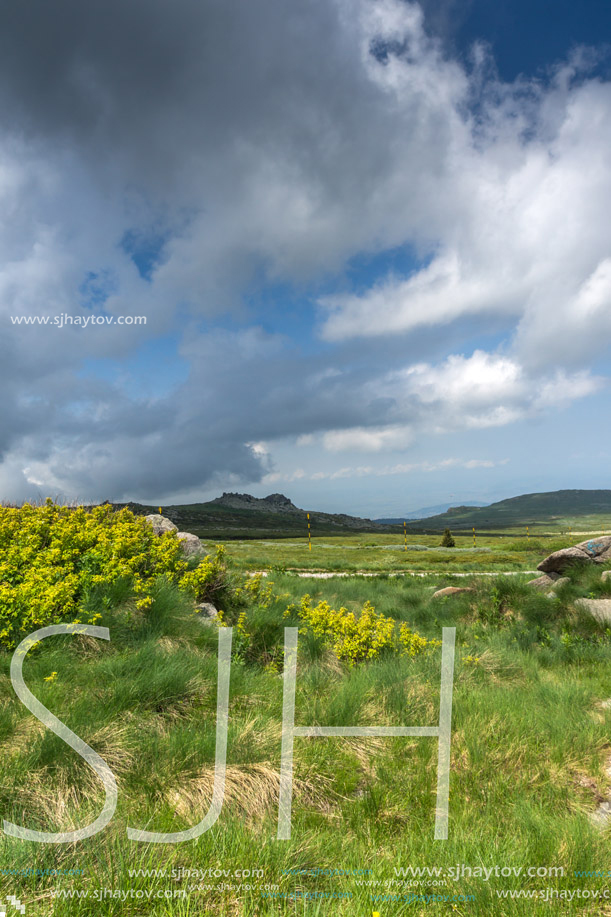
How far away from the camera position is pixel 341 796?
12.1 feet

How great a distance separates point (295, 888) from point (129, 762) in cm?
166

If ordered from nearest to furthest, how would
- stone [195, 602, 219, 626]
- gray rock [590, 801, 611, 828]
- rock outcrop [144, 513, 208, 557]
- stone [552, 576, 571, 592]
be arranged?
gray rock [590, 801, 611, 828], stone [195, 602, 219, 626], stone [552, 576, 571, 592], rock outcrop [144, 513, 208, 557]

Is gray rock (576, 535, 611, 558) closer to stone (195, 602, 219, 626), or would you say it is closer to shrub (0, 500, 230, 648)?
shrub (0, 500, 230, 648)

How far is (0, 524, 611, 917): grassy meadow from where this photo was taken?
2.54m

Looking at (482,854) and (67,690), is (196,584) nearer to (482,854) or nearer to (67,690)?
(67,690)

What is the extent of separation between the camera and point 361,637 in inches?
265

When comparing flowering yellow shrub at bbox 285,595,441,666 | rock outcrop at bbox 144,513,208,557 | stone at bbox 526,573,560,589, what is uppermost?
rock outcrop at bbox 144,513,208,557

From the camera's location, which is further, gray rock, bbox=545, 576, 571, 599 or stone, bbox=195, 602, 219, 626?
gray rock, bbox=545, 576, 571, 599

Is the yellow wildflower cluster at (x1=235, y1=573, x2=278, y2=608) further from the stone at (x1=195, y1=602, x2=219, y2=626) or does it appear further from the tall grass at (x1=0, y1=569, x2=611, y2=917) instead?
the tall grass at (x1=0, y1=569, x2=611, y2=917)

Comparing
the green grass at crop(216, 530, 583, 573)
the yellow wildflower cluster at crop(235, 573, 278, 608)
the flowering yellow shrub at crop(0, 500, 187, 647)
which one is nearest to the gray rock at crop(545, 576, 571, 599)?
the yellow wildflower cluster at crop(235, 573, 278, 608)

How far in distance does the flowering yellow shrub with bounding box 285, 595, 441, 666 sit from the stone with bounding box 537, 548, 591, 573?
1003 centimetres

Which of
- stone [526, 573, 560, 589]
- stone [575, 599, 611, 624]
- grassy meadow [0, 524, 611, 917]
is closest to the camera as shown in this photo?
grassy meadow [0, 524, 611, 917]

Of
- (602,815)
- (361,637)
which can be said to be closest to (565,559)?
(361,637)

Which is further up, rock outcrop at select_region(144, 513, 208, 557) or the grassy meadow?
rock outcrop at select_region(144, 513, 208, 557)
